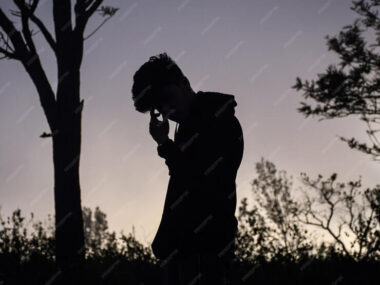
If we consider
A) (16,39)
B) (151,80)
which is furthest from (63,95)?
(151,80)

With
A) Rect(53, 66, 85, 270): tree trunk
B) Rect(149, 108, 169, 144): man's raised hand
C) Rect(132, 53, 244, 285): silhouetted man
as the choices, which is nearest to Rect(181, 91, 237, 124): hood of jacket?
Rect(132, 53, 244, 285): silhouetted man

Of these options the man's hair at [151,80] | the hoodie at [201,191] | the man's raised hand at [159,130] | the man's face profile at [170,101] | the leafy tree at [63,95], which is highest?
the leafy tree at [63,95]

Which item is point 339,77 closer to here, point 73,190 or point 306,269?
point 306,269

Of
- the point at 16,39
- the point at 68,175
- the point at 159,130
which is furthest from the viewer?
the point at 16,39

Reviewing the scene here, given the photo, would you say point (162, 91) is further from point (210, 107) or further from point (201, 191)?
point (201, 191)

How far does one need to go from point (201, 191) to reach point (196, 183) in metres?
0.05

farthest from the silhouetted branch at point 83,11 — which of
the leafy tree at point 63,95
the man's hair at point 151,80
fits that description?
the man's hair at point 151,80

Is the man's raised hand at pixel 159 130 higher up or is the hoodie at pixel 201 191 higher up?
the man's raised hand at pixel 159 130

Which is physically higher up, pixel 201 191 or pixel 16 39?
pixel 16 39

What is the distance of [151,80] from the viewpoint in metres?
2.42

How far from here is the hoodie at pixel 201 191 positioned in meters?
2.13

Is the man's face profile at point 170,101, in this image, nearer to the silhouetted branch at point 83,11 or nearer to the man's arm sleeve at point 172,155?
the man's arm sleeve at point 172,155

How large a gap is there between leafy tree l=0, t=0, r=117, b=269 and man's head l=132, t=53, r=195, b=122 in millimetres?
4476

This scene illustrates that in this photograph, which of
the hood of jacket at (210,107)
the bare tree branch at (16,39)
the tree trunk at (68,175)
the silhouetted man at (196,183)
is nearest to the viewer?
the silhouetted man at (196,183)
